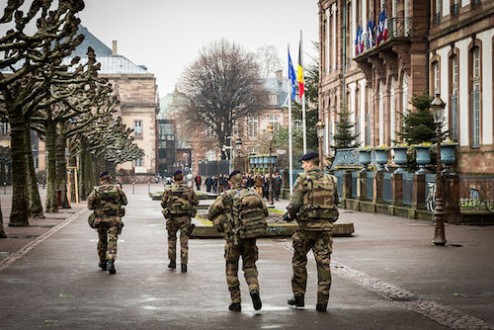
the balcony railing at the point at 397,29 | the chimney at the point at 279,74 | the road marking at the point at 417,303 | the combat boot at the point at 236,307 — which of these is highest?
the chimney at the point at 279,74

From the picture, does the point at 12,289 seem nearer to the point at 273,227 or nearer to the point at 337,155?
the point at 273,227

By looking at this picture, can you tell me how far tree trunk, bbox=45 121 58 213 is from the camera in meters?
42.1

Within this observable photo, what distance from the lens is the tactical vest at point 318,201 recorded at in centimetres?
1283

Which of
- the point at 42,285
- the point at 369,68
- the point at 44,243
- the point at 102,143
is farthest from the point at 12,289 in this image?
the point at 102,143

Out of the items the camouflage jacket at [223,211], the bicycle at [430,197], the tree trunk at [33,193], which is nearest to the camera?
the camouflage jacket at [223,211]

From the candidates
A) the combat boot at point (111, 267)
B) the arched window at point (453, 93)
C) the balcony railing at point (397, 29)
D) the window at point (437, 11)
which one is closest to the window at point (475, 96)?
the arched window at point (453, 93)

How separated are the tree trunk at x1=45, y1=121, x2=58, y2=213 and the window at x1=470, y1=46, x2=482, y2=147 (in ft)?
55.2

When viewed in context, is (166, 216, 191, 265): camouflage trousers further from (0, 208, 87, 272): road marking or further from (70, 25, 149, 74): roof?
(70, 25, 149, 74): roof

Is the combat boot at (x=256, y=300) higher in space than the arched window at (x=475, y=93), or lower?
lower

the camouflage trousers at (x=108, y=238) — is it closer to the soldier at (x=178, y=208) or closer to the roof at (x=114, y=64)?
the soldier at (x=178, y=208)

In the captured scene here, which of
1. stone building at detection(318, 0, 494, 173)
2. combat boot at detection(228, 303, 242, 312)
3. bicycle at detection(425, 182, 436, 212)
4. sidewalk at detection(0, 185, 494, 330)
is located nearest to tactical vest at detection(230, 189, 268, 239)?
combat boot at detection(228, 303, 242, 312)

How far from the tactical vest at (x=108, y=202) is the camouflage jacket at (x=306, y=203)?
6022 millimetres

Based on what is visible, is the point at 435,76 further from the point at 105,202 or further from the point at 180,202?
the point at 105,202

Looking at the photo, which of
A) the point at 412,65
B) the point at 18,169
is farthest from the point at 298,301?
the point at 412,65
